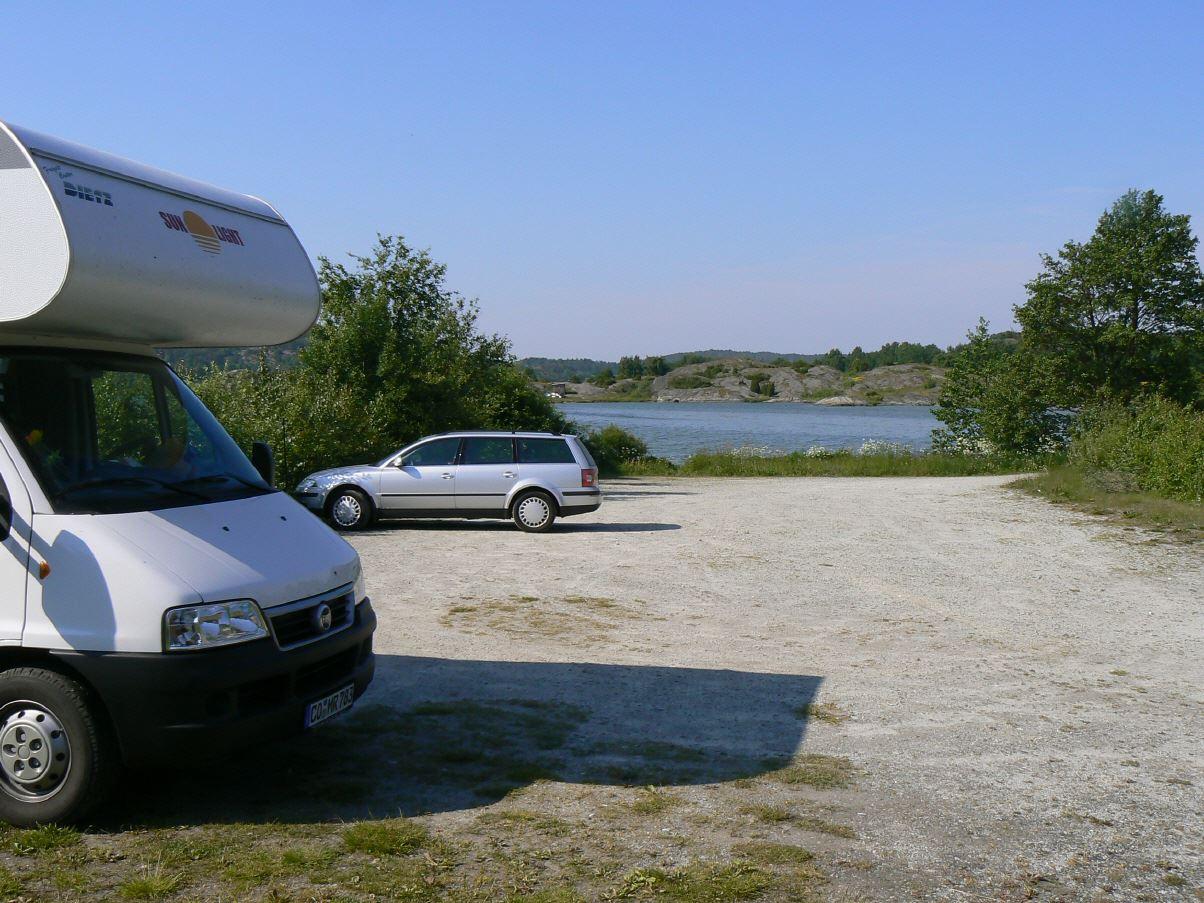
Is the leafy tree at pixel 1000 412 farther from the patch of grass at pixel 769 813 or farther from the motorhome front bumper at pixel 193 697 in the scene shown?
the motorhome front bumper at pixel 193 697

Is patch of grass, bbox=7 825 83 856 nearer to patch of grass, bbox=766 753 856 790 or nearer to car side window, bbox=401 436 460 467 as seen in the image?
patch of grass, bbox=766 753 856 790

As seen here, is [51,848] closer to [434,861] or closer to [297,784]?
[297,784]

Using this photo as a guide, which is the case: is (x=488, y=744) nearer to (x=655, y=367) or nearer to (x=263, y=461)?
(x=263, y=461)

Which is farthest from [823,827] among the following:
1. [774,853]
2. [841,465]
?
[841,465]

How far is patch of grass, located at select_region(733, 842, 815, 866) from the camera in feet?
15.0

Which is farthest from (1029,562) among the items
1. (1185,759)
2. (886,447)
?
(886,447)

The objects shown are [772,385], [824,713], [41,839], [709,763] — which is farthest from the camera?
[772,385]

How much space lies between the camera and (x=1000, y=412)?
43.6 meters

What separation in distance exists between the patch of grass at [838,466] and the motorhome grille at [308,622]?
105 ft

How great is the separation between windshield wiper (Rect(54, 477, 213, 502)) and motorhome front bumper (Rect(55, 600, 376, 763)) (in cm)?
79

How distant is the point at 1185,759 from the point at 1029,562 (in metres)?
8.73

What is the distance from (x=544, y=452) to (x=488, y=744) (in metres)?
11.8

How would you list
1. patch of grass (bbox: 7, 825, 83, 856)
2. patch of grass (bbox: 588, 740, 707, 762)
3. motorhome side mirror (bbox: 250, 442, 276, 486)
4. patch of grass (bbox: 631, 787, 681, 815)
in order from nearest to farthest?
patch of grass (bbox: 7, 825, 83, 856)
patch of grass (bbox: 631, 787, 681, 815)
patch of grass (bbox: 588, 740, 707, 762)
motorhome side mirror (bbox: 250, 442, 276, 486)

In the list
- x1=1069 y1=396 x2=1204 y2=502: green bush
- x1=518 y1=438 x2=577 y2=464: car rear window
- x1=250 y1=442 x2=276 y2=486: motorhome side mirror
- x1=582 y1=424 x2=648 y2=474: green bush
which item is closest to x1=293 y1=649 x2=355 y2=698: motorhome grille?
x1=250 y1=442 x2=276 y2=486: motorhome side mirror
